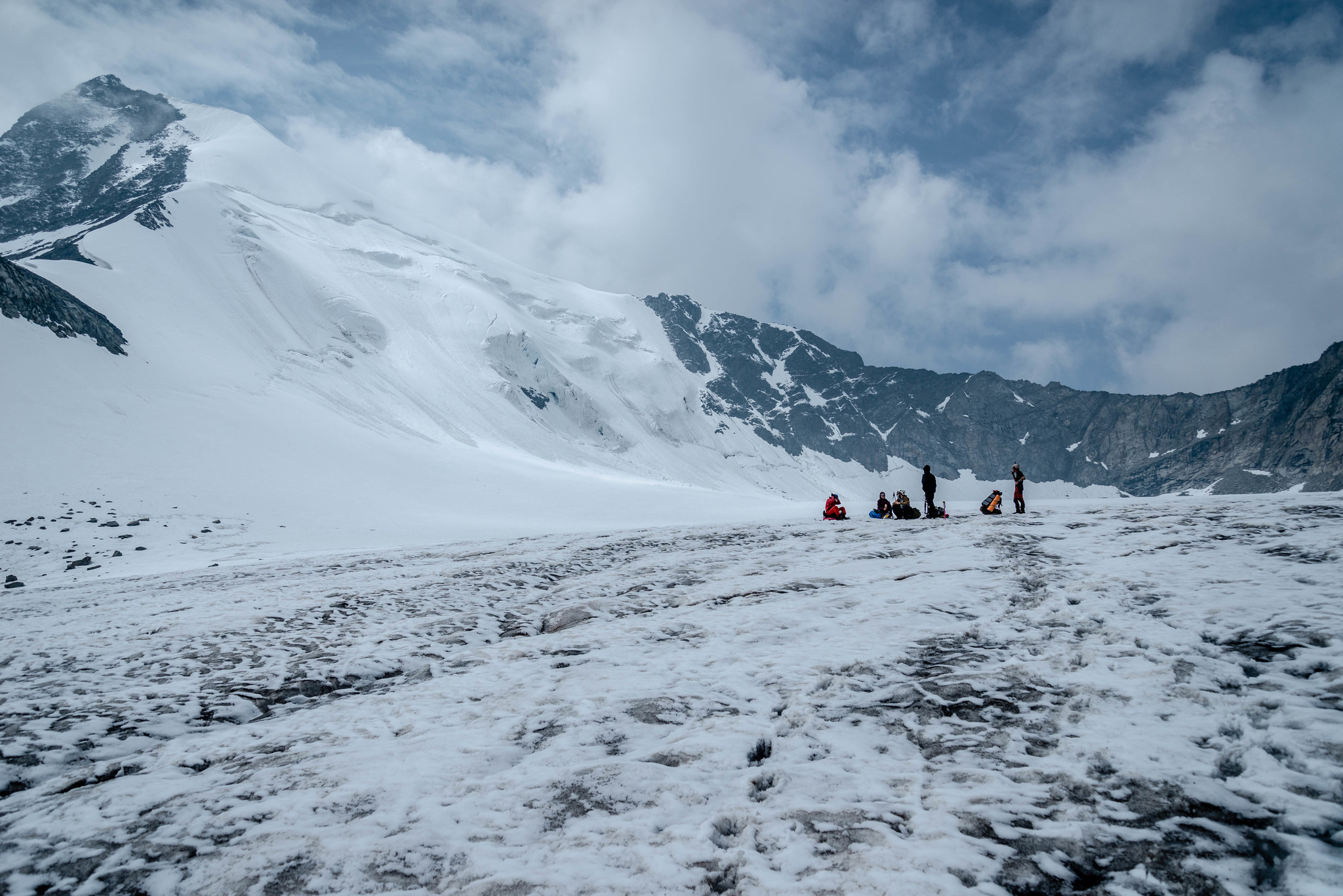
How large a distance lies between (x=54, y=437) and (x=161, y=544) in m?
18.3

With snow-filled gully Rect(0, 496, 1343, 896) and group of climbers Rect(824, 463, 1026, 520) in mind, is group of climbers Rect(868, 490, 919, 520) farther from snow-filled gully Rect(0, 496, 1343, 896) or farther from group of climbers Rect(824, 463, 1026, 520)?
snow-filled gully Rect(0, 496, 1343, 896)

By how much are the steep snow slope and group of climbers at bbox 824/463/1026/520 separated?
60.3ft

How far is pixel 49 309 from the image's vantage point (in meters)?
55.4

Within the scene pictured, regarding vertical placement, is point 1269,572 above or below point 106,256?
below

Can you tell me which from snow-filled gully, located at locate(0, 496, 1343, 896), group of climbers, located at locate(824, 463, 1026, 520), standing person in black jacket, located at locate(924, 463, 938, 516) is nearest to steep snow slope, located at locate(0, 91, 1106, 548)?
group of climbers, located at locate(824, 463, 1026, 520)

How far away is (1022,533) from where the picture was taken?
1686 centimetres

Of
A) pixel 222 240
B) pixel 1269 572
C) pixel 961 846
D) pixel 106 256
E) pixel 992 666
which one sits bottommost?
pixel 961 846

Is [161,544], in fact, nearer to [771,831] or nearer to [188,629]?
[188,629]

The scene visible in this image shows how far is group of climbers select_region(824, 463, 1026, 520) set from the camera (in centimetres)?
2322

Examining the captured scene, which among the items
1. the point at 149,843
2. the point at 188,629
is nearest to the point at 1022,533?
the point at 149,843

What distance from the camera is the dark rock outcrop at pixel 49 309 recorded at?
171 feet

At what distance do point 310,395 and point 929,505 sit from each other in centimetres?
8832

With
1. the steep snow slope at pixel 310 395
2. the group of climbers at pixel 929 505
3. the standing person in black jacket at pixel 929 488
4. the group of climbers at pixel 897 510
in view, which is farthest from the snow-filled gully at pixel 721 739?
the steep snow slope at pixel 310 395

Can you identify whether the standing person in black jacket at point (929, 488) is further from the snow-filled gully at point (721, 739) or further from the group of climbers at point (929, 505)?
the snow-filled gully at point (721, 739)
